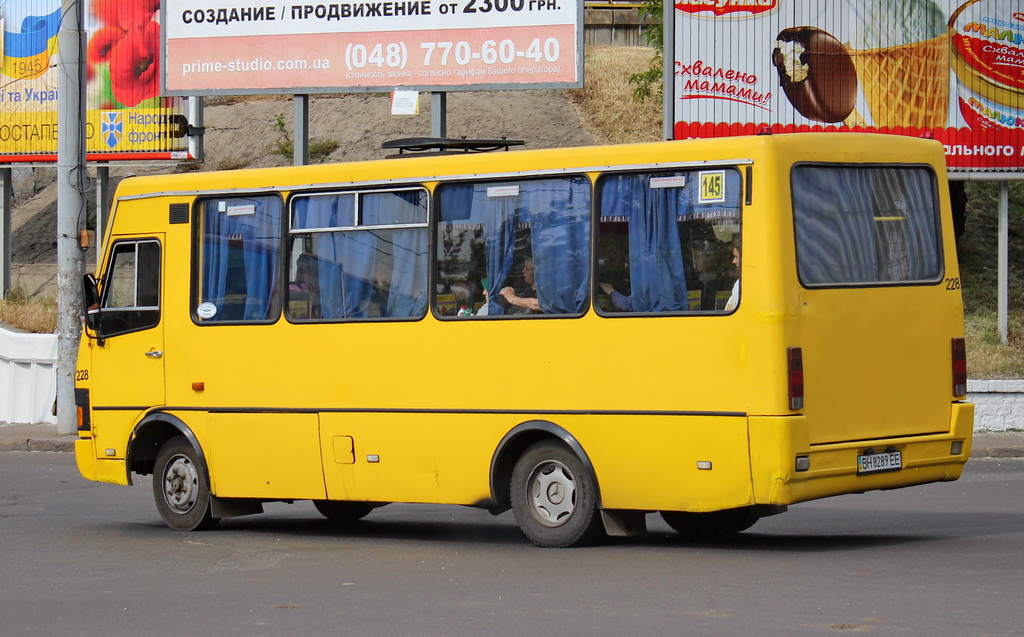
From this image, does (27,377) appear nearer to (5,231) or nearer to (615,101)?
(5,231)

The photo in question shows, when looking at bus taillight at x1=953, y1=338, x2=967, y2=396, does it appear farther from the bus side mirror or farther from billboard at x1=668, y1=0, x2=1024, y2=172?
billboard at x1=668, y1=0, x2=1024, y2=172

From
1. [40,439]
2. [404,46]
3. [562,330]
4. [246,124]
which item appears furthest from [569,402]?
[246,124]

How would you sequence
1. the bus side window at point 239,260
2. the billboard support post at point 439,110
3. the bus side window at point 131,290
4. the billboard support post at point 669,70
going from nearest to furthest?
the bus side window at point 239,260
the bus side window at point 131,290
the billboard support post at point 669,70
the billboard support post at point 439,110

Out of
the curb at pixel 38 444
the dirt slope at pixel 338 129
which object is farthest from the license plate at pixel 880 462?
the dirt slope at pixel 338 129

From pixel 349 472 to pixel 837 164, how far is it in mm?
4252

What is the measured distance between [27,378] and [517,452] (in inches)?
585

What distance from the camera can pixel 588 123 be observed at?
34.7 metres

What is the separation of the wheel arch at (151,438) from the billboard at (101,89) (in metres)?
16.0

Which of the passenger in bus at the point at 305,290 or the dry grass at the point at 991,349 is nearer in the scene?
the passenger in bus at the point at 305,290

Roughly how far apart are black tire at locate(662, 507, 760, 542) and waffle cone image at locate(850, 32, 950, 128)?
1376 centimetres

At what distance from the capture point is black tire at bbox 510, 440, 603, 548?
33.1 feet

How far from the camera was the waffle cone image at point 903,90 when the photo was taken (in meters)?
23.4

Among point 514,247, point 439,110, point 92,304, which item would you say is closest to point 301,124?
point 439,110

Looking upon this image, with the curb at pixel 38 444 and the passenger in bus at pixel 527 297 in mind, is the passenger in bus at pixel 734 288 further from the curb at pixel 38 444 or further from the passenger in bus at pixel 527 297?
the curb at pixel 38 444
